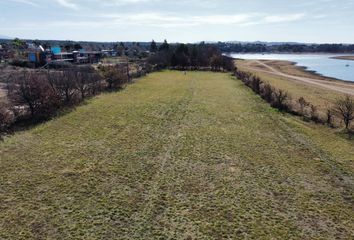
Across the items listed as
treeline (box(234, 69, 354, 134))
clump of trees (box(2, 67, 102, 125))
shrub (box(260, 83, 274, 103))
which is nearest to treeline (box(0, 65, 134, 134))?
clump of trees (box(2, 67, 102, 125))

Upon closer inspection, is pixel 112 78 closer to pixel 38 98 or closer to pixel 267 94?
pixel 38 98

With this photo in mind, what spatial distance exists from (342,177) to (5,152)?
17325mm

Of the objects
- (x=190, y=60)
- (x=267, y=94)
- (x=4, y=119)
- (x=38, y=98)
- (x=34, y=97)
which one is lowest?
(x=267, y=94)

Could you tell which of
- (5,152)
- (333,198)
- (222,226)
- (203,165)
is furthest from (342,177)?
(5,152)

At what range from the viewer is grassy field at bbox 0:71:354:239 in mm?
9781

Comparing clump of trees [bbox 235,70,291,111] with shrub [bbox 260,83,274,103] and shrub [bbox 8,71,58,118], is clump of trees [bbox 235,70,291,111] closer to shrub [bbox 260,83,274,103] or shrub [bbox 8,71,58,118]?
shrub [bbox 260,83,274,103]

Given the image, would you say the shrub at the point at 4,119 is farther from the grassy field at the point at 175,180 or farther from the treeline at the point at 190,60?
the treeline at the point at 190,60

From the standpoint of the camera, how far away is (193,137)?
19688mm

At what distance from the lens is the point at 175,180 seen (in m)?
13.4

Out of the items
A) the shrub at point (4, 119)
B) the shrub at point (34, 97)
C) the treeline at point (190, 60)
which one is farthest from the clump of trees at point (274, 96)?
the treeline at point (190, 60)

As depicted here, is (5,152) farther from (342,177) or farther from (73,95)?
(342,177)

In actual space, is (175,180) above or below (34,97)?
below

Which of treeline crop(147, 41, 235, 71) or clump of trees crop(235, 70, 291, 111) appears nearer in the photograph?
clump of trees crop(235, 70, 291, 111)

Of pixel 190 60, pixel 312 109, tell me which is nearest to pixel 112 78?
pixel 312 109
